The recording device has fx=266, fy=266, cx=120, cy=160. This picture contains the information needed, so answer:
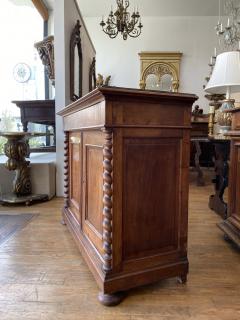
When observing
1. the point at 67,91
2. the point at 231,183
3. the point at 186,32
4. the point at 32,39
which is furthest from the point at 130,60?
the point at 231,183

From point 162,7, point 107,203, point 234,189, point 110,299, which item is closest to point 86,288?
point 110,299

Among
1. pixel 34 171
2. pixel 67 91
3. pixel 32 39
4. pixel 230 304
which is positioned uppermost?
pixel 32 39

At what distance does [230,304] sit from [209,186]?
2.85 metres

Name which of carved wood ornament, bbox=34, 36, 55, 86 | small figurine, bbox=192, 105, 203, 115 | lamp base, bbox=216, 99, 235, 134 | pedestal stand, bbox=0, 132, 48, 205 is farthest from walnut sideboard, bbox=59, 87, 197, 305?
small figurine, bbox=192, 105, 203, 115

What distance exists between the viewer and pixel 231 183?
1.88 metres

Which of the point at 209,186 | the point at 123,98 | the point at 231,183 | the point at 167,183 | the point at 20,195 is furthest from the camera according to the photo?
the point at 209,186

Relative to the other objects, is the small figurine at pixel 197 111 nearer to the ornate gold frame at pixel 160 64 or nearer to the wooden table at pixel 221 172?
the ornate gold frame at pixel 160 64

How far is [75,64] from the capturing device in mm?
3430

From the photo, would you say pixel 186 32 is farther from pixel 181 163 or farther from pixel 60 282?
pixel 60 282

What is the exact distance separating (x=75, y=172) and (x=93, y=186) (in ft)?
1.74

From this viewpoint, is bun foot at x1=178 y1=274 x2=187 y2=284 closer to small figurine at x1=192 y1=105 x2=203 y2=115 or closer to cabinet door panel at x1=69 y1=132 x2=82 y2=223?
cabinet door panel at x1=69 y1=132 x2=82 y2=223

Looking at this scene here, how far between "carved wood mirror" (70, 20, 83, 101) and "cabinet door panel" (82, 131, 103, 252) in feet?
6.32

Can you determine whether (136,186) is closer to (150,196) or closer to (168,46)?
(150,196)

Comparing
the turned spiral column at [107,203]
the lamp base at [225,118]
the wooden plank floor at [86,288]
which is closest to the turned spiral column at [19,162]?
the wooden plank floor at [86,288]
